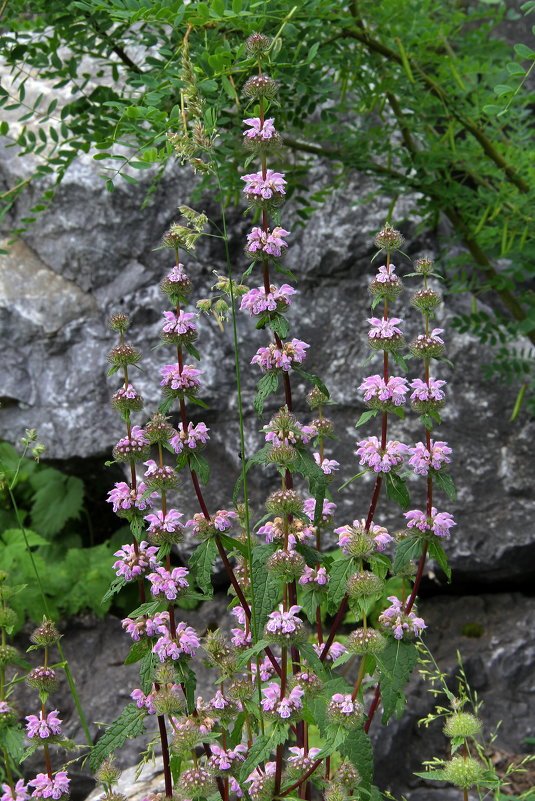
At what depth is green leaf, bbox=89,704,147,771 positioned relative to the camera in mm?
1848

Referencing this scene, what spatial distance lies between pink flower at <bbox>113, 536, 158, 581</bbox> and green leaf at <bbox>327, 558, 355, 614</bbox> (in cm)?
38

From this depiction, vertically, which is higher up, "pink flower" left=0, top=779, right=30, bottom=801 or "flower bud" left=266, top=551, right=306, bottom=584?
"flower bud" left=266, top=551, right=306, bottom=584

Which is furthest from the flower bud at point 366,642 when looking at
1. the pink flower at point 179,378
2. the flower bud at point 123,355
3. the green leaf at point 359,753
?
the flower bud at point 123,355

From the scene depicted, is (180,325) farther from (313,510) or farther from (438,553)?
(438,553)

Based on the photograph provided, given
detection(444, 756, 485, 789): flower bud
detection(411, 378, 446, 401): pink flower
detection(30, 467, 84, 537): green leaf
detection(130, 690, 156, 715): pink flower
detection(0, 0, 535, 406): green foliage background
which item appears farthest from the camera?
detection(30, 467, 84, 537): green leaf

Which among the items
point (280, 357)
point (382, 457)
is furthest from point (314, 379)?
point (382, 457)

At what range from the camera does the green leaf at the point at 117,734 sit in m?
1.85

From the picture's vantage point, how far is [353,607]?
1832 mm

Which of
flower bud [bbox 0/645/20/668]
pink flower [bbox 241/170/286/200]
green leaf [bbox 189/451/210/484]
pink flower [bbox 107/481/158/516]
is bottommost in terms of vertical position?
flower bud [bbox 0/645/20/668]

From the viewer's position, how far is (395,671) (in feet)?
5.94

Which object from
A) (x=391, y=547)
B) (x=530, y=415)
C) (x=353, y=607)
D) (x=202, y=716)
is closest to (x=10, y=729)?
(x=202, y=716)

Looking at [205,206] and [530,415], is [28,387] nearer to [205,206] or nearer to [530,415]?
[205,206]

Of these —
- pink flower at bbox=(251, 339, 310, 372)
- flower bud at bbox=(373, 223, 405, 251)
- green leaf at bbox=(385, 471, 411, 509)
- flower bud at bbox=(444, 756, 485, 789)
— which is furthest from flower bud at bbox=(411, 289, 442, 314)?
flower bud at bbox=(444, 756, 485, 789)

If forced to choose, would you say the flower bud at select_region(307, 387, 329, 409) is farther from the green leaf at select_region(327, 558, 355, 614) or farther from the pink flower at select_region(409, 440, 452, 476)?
the green leaf at select_region(327, 558, 355, 614)
